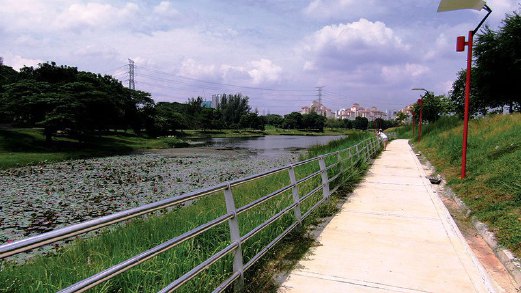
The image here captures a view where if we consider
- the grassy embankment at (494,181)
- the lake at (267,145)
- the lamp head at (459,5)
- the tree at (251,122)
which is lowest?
the lake at (267,145)

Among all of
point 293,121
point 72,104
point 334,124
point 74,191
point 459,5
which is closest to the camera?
point 459,5

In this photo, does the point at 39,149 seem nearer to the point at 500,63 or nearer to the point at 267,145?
the point at 267,145

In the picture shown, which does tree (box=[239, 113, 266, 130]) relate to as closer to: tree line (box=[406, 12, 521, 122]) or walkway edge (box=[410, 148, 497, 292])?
tree line (box=[406, 12, 521, 122])

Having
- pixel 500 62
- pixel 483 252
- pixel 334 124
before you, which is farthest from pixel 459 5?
pixel 334 124

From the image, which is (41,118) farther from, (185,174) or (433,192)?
(433,192)

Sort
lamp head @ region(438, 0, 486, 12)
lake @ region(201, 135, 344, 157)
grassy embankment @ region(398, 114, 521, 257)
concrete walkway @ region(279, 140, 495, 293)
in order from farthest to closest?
lake @ region(201, 135, 344, 157), lamp head @ region(438, 0, 486, 12), grassy embankment @ region(398, 114, 521, 257), concrete walkway @ region(279, 140, 495, 293)

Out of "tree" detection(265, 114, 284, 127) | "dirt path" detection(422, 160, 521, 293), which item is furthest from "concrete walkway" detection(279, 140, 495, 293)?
"tree" detection(265, 114, 284, 127)

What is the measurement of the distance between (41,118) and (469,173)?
126 ft

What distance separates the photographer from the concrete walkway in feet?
13.4

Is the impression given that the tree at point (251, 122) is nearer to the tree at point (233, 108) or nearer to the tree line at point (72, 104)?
the tree at point (233, 108)

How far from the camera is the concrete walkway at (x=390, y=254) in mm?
4070

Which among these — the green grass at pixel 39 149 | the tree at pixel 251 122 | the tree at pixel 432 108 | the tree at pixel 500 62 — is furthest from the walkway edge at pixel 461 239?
the tree at pixel 251 122

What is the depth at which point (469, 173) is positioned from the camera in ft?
33.8

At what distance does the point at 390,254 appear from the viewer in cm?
502
